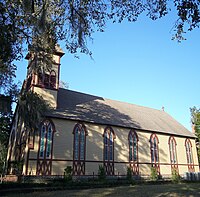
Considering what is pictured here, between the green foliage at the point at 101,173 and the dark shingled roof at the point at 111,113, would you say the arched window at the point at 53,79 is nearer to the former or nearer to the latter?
the dark shingled roof at the point at 111,113

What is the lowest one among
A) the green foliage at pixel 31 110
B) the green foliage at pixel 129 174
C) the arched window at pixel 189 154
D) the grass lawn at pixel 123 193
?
the grass lawn at pixel 123 193

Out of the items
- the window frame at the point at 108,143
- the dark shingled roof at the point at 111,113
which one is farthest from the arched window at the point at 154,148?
the window frame at the point at 108,143

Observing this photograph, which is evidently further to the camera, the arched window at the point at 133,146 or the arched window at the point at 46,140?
the arched window at the point at 133,146

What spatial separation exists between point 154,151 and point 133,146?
371cm

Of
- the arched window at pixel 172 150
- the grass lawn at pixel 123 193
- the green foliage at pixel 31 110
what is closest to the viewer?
the grass lawn at pixel 123 193

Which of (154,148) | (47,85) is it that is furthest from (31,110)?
(154,148)

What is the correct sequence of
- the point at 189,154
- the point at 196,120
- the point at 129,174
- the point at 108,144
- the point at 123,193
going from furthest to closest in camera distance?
the point at 196,120 < the point at 189,154 < the point at 108,144 < the point at 129,174 < the point at 123,193

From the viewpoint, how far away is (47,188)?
15422 mm

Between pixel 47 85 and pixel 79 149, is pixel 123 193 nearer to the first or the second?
pixel 79 149

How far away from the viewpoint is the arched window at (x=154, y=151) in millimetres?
28794

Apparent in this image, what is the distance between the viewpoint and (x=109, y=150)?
83.2ft

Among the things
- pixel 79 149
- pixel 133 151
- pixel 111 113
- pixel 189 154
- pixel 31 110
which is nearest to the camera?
pixel 31 110

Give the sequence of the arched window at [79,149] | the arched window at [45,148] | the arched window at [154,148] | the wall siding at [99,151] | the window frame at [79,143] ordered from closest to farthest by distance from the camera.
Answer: the arched window at [45,148] → the wall siding at [99,151] → the arched window at [79,149] → the window frame at [79,143] → the arched window at [154,148]

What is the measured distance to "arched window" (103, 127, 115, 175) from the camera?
2459 centimetres
